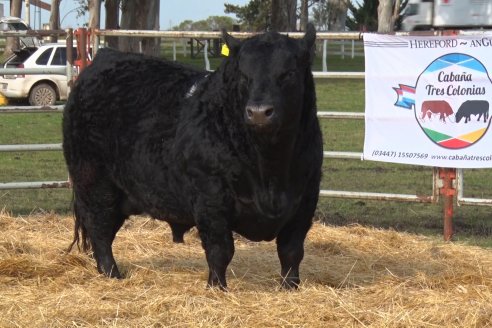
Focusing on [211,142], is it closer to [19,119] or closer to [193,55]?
[19,119]

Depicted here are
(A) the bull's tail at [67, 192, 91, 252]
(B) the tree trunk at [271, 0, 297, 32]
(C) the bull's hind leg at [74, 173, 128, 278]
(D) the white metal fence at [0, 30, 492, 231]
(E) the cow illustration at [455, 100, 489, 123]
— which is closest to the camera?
(C) the bull's hind leg at [74, 173, 128, 278]

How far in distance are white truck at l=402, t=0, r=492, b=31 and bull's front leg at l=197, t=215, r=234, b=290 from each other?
81.7 ft

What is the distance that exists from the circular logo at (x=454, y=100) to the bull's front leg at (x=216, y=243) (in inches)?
118

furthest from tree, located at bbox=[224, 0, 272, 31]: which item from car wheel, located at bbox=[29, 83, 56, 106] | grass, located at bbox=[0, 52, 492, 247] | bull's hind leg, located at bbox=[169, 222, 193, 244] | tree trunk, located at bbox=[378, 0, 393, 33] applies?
bull's hind leg, located at bbox=[169, 222, 193, 244]

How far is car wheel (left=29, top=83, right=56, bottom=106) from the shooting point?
21.2 metres

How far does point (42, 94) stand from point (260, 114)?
1695cm

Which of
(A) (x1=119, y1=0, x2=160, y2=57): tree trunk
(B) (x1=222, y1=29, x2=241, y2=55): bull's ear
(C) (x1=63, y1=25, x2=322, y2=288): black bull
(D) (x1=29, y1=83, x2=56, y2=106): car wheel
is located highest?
(A) (x1=119, y1=0, x2=160, y2=57): tree trunk

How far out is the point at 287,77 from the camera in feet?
17.3

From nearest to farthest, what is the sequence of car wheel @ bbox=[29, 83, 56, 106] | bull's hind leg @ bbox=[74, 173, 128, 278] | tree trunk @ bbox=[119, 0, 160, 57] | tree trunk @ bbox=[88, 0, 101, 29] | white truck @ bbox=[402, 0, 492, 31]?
bull's hind leg @ bbox=[74, 173, 128, 278], car wheel @ bbox=[29, 83, 56, 106], tree trunk @ bbox=[119, 0, 160, 57], tree trunk @ bbox=[88, 0, 101, 29], white truck @ bbox=[402, 0, 492, 31]

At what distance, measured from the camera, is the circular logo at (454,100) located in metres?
7.90

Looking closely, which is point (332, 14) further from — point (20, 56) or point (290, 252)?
point (290, 252)

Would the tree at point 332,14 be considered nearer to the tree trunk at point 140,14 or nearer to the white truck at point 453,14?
the white truck at point 453,14

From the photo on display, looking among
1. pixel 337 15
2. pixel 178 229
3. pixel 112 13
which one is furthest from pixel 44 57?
pixel 337 15

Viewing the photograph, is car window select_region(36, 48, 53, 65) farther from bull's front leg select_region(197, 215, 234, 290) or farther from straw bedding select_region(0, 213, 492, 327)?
bull's front leg select_region(197, 215, 234, 290)
